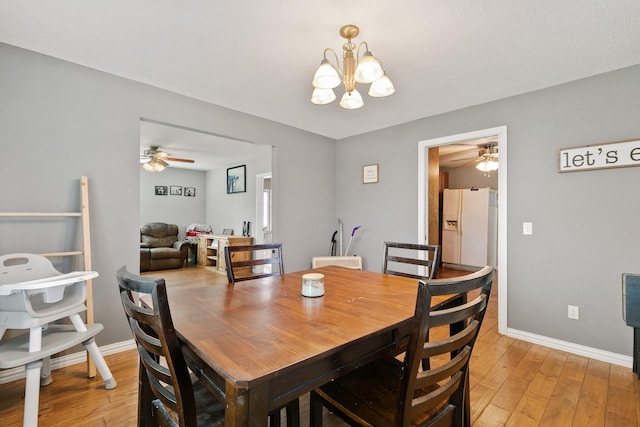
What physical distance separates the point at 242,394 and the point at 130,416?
4.93ft

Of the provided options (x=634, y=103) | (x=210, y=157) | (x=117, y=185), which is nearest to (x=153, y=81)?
(x=117, y=185)

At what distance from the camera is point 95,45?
2.02 metres

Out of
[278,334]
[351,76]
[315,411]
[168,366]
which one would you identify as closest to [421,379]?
[278,334]

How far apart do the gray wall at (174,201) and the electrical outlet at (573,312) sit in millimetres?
7428

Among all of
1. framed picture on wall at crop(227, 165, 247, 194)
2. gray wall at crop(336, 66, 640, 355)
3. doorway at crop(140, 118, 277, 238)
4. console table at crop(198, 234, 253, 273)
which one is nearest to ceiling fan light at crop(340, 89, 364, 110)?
gray wall at crop(336, 66, 640, 355)

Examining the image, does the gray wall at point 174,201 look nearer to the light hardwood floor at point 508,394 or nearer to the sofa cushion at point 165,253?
the sofa cushion at point 165,253

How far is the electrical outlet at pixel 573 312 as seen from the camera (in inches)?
96.9

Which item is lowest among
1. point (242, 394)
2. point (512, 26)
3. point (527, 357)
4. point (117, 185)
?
point (527, 357)

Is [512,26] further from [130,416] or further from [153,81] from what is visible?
[130,416]

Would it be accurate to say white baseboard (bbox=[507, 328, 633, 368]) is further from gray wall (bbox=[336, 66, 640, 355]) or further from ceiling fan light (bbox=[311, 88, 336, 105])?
ceiling fan light (bbox=[311, 88, 336, 105])

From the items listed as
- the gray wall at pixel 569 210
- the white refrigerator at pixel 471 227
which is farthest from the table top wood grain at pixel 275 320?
the white refrigerator at pixel 471 227

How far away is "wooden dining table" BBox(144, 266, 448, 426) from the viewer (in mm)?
744

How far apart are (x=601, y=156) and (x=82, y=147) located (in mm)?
4225

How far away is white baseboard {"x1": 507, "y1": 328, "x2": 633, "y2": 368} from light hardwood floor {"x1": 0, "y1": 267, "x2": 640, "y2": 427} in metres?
0.07
